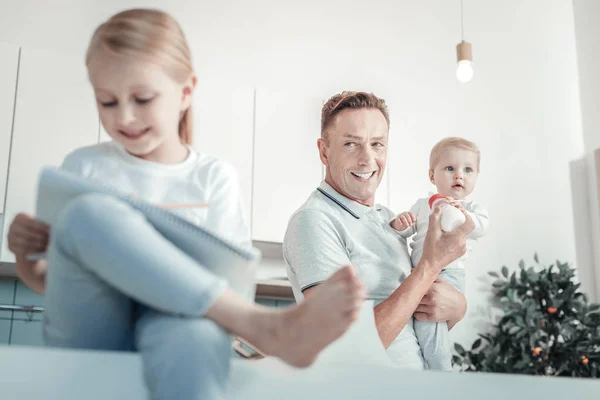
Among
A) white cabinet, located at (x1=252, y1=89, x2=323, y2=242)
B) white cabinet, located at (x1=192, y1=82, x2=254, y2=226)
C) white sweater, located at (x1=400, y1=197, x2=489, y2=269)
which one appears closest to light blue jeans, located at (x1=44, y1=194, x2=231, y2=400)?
white sweater, located at (x1=400, y1=197, x2=489, y2=269)

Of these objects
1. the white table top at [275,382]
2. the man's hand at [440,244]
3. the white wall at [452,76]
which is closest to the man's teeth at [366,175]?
the man's hand at [440,244]

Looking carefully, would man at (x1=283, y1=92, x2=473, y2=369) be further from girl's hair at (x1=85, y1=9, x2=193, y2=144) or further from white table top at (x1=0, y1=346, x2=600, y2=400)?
girl's hair at (x1=85, y1=9, x2=193, y2=144)

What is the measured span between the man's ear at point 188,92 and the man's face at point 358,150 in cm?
45

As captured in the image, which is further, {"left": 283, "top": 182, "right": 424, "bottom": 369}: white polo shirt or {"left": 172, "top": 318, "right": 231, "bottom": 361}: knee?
{"left": 283, "top": 182, "right": 424, "bottom": 369}: white polo shirt

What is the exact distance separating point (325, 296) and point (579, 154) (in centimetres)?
312

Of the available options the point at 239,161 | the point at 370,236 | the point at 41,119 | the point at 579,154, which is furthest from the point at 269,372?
the point at 579,154

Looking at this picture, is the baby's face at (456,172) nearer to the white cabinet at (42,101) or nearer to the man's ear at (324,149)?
the man's ear at (324,149)

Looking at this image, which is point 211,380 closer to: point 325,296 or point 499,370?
point 325,296

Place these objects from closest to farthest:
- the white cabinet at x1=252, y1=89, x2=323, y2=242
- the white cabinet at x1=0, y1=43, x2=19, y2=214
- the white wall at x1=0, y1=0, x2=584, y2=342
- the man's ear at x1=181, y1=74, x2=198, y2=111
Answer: the man's ear at x1=181, y1=74, x2=198, y2=111 < the white cabinet at x1=0, y1=43, x2=19, y2=214 < the white cabinet at x1=252, y1=89, x2=323, y2=242 < the white wall at x1=0, y1=0, x2=584, y2=342

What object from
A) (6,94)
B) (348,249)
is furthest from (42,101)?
(348,249)

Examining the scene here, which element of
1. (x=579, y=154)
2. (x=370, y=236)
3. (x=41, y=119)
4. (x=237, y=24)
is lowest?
(x=370, y=236)

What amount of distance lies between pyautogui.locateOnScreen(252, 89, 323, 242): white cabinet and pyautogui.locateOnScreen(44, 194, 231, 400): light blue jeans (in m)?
1.76

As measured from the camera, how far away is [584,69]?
3371 millimetres

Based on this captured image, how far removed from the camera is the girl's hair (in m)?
0.60
